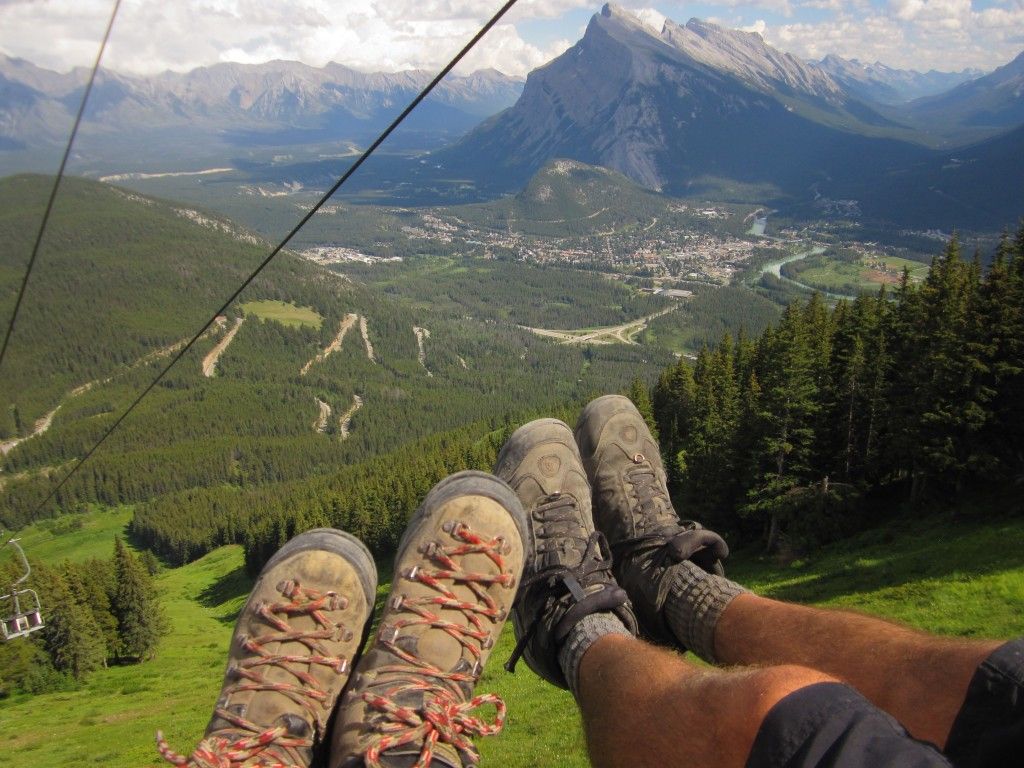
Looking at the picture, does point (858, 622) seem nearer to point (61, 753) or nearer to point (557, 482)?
point (557, 482)

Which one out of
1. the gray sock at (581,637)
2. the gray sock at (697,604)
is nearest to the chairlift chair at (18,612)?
the gray sock at (581,637)

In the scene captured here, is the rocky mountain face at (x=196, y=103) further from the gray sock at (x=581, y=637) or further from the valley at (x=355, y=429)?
the gray sock at (x=581, y=637)

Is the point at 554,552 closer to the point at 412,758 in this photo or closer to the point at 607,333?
the point at 412,758

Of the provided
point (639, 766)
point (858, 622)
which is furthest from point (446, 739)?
point (858, 622)

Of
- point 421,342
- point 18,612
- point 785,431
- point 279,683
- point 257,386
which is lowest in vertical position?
point 257,386

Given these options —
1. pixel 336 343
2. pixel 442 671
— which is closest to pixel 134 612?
pixel 442 671

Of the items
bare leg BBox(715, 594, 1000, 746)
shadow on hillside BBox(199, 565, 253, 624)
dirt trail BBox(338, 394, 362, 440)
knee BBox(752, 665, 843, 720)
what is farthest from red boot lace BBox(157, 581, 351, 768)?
dirt trail BBox(338, 394, 362, 440)

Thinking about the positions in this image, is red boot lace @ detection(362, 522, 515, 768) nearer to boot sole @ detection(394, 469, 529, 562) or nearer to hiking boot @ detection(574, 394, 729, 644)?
boot sole @ detection(394, 469, 529, 562)
